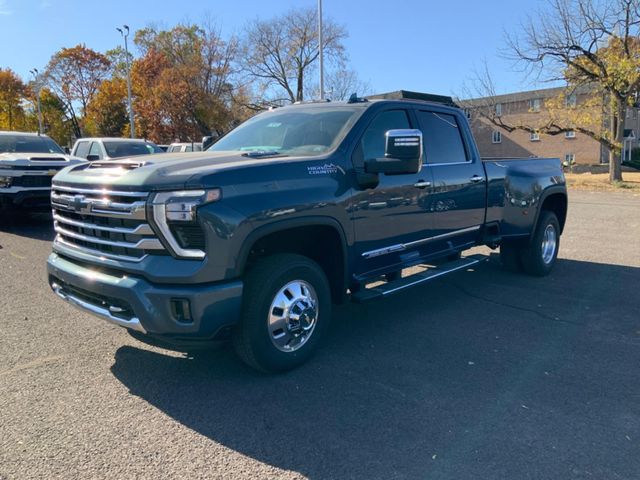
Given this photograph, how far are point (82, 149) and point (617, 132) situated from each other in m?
21.9

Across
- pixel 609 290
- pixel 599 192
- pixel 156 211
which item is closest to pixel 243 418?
pixel 156 211

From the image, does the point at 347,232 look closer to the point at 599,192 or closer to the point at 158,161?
the point at 158,161

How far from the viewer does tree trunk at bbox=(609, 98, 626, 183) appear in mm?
21453

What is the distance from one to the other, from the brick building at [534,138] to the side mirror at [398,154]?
38580 mm

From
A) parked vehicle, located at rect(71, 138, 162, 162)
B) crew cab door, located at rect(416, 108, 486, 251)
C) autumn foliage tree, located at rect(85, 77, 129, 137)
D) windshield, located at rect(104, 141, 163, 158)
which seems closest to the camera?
crew cab door, located at rect(416, 108, 486, 251)

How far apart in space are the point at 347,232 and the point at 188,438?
189 centimetres

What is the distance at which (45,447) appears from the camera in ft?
9.34

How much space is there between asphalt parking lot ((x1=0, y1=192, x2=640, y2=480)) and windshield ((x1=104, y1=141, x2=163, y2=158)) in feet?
26.4

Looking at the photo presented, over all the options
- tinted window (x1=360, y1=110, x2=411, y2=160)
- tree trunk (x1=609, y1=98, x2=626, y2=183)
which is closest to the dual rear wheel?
tinted window (x1=360, y1=110, x2=411, y2=160)

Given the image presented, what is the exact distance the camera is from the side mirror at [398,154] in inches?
154

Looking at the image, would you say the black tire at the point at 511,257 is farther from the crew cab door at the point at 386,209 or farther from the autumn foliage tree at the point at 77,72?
the autumn foliage tree at the point at 77,72

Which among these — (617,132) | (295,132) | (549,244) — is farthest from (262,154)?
(617,132)

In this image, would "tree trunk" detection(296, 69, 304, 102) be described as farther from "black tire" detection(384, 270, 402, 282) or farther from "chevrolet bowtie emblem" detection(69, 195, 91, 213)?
"chevrolet bowtie emblem" detection(69, 195, 91, 213)

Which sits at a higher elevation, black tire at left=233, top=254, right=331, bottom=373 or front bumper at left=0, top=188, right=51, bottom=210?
front bumper at left=0, top=188, right=51, bottom=210
